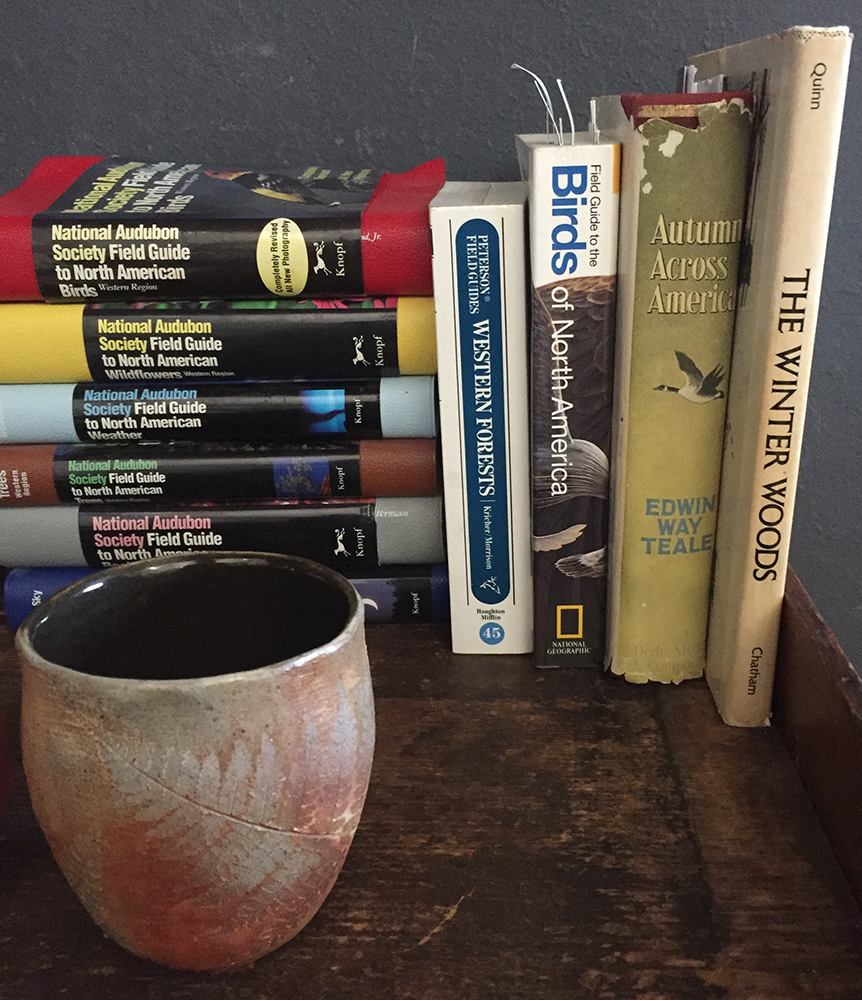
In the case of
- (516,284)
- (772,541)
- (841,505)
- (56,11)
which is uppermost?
(56,11)

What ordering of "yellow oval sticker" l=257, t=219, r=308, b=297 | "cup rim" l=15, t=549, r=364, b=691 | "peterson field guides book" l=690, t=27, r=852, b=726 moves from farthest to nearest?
"yellow oval sticker" l=257, t=219, r=308, b=297, "peterson field guides book" l=690, t=27, r=852, b=726, "cup rim" l=15, t=549, r=364, b=691

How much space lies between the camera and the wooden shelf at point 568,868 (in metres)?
A: 0.34

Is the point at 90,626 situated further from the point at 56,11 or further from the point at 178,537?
the point at 56,11

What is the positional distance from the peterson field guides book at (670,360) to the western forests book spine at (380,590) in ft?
0.37

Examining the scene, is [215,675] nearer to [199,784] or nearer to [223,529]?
[199,784]

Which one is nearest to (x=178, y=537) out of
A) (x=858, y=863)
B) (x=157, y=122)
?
(x=157, y=122)

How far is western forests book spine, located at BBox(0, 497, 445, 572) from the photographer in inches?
22.5

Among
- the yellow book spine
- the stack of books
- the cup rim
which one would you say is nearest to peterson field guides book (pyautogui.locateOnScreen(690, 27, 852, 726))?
the stack of books

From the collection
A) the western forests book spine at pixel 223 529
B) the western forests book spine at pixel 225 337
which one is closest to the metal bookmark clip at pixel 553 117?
the western forests book spine at pixel 225 337

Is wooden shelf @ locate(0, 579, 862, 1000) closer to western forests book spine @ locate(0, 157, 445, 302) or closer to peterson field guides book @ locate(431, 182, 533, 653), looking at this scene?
peterson field guides book @ locate(431, 182, 533, 653)

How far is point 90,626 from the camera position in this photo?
37 cm

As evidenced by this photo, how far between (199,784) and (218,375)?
310 mm

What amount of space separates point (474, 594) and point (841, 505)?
330mm

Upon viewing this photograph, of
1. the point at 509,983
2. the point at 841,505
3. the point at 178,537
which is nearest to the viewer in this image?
the point at 509,983
